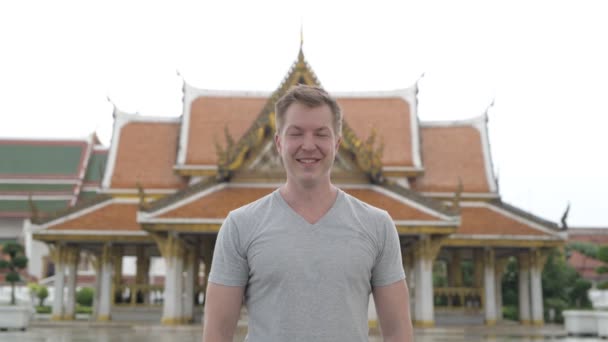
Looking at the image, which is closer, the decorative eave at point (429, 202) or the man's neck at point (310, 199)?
the man's neck at point (310, 199)

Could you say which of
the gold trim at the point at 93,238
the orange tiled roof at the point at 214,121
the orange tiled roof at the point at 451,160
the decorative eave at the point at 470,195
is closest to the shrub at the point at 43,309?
the gold trim at the point at 93,238

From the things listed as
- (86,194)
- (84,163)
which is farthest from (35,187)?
(86,194)

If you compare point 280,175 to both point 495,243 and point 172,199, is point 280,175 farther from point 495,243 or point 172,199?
point 495,243

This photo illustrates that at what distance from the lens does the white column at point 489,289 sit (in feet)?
62.7

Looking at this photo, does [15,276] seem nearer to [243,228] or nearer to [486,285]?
[486,285]

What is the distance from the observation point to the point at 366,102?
23125mm

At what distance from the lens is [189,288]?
17.9m

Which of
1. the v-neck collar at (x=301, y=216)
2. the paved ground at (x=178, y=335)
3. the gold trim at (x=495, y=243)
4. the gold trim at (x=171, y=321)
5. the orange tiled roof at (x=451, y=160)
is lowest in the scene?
the paved ground at (x=178, y=335)

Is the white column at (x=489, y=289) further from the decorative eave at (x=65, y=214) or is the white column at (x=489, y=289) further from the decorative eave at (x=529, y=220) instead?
the decorative eave at (x=65, y=214)

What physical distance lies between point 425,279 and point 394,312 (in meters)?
15.1

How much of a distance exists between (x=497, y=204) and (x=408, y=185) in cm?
264

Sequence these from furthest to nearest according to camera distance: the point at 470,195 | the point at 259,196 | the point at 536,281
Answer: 1. the point at 470,195
2. the point at 536,281
3. the point at 259,196

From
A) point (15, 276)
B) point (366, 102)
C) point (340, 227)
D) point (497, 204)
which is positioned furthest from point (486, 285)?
point (340, 227)

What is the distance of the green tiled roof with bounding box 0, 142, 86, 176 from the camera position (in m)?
35.1
